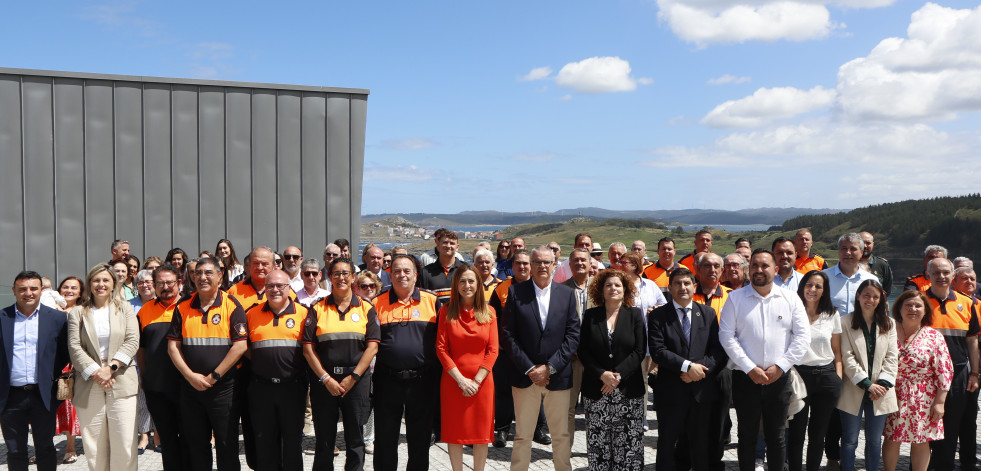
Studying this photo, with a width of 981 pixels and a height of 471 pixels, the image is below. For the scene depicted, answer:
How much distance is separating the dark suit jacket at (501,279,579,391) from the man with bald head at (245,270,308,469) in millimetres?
1562

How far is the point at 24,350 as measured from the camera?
180 inches

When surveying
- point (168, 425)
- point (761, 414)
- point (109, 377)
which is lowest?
point (168, 425)

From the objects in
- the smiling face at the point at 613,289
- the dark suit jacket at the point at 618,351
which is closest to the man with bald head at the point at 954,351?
the dark suit jacket at the point at 618,351

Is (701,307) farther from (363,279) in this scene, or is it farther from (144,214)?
(144,214)

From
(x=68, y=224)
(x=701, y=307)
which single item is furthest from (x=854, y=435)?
(x=68, y=224)

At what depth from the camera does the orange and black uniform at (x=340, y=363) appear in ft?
14.6

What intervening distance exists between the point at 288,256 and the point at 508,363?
2.79 meters

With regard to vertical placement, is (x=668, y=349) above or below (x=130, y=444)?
above

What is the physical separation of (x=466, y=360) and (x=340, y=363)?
0.91 meters

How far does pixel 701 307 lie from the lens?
15.5ft

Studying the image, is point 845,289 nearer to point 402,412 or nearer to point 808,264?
point 808,264

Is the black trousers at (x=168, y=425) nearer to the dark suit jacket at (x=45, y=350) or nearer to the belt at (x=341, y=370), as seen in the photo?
the dark suit jacket at (x=45, y=350)

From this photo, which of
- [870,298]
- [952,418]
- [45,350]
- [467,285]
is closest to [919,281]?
[952,418]

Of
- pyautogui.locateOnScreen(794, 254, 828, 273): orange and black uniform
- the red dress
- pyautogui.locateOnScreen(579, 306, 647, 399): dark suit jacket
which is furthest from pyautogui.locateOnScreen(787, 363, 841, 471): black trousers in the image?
the red dress
